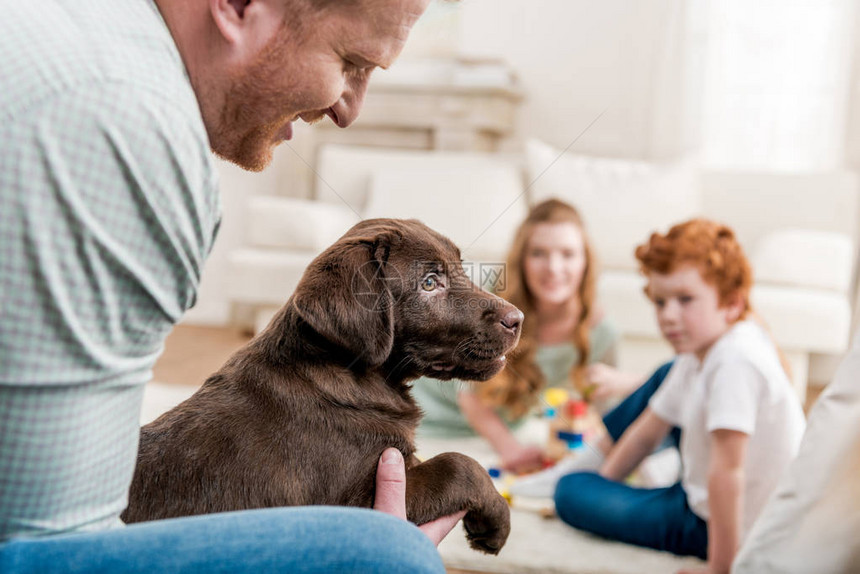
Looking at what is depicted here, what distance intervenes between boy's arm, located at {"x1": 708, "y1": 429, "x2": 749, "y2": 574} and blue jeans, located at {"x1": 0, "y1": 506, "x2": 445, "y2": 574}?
1.27 meters

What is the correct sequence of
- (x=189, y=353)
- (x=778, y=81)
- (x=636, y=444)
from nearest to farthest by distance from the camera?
(x=636, y=444) → (x=189, y=353) → (x=778, y=81)

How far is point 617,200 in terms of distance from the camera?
164 inches

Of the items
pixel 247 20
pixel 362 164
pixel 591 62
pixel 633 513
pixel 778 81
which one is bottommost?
pixel 633 513

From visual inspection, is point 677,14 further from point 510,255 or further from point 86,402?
point 86,402

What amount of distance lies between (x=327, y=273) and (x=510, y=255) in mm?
2006

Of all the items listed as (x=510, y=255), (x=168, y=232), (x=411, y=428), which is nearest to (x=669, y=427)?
(x=510, y=255)

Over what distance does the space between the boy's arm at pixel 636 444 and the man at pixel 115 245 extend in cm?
164

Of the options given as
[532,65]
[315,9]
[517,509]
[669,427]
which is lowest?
[517,509]

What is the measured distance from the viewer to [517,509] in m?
2.38

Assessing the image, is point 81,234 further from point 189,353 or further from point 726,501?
point 189,353

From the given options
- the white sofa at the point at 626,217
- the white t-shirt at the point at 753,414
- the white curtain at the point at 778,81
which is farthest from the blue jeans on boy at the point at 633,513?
the white curtain at the point at 778,81

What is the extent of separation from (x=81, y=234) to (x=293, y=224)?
334 cm

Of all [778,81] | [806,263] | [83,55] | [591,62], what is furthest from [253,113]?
[591,62]

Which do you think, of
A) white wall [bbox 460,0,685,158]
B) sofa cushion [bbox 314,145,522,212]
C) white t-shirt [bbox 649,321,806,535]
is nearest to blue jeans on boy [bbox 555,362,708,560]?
white t-shirt [bbox 649,321,806,535]
